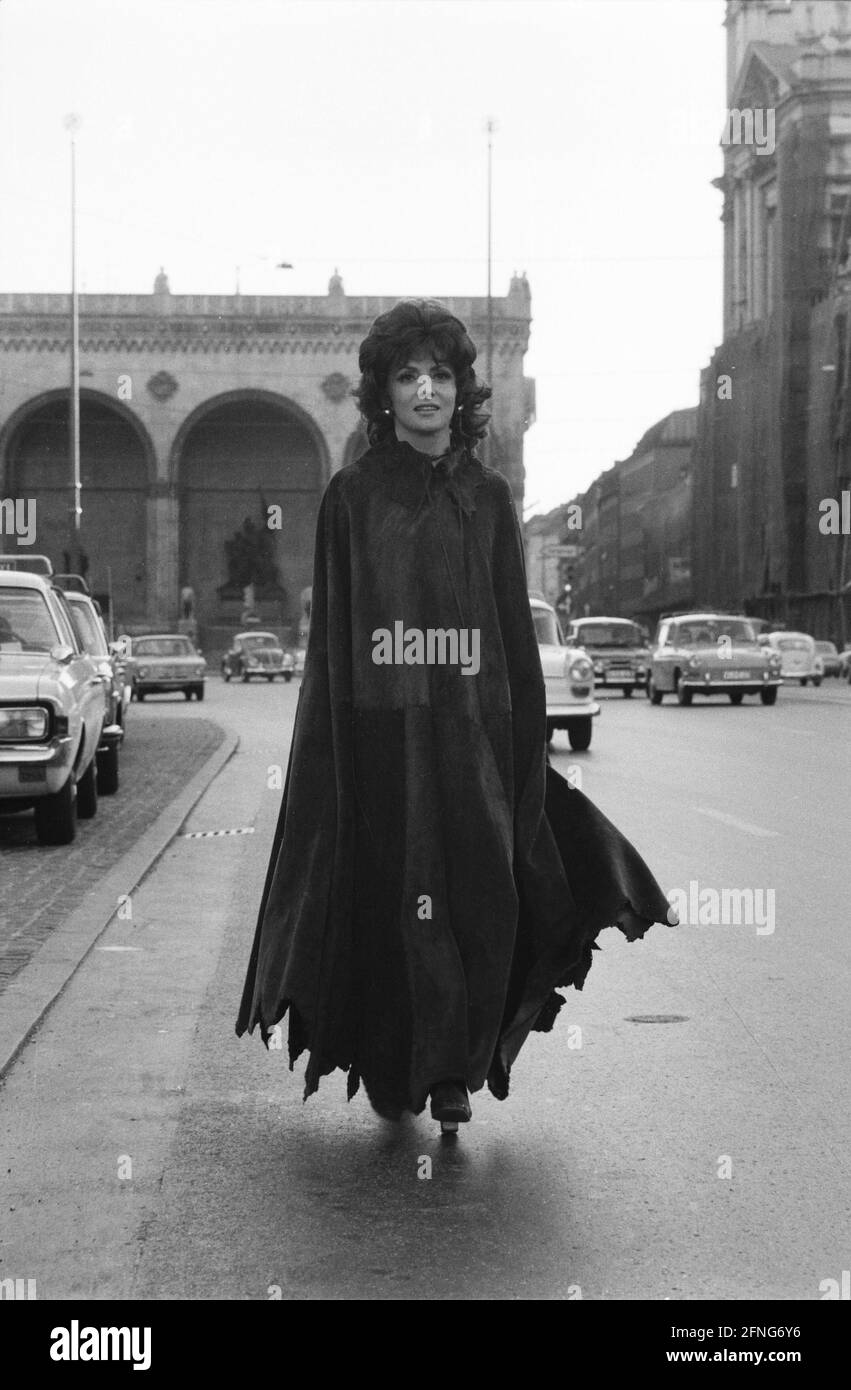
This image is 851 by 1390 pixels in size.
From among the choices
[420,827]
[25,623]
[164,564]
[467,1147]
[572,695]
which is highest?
[164,564]

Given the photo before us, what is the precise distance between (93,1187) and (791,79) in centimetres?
7508

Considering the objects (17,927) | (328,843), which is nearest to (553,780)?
(328,843)

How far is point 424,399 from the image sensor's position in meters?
4.73

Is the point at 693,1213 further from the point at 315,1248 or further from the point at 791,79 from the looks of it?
the point at 791,79

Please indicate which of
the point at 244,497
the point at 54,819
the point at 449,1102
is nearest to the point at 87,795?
the point at 54,819

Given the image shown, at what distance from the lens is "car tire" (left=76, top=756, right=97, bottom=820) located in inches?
561

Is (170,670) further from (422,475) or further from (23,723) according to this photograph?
(422,475)

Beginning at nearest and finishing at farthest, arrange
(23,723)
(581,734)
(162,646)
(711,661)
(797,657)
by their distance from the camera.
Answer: (23,723) → (581,734) → (711,661) → (162,646) → (797,657)

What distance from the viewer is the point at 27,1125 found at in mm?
5238

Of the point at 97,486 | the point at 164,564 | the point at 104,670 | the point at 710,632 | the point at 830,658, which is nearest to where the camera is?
the point at 104,670

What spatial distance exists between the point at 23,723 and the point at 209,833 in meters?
1.54

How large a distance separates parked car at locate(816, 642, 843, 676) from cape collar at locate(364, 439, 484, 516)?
54.5 m

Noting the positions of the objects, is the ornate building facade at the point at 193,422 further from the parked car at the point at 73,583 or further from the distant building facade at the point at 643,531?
the parked car at the point at 73,583

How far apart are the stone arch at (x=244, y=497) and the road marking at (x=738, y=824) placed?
7010 centimetres
